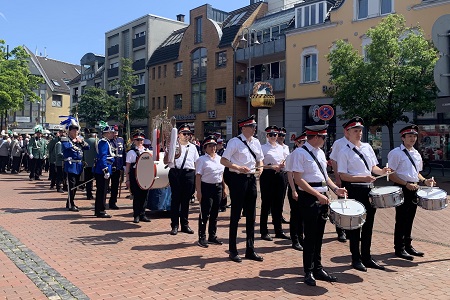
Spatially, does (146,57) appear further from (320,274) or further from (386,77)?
(320,274)

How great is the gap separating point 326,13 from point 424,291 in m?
27.2

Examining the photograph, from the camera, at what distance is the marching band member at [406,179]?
275 inches

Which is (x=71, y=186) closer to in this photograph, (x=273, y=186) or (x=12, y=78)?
(x=273, y=186)

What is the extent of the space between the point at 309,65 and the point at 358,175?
25476mm

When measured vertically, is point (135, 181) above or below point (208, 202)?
above

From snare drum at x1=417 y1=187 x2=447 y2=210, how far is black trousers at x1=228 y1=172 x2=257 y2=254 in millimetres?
2499

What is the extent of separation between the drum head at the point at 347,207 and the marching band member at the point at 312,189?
4.7 inches

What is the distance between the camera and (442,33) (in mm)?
6371

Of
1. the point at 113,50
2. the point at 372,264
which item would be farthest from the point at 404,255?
the point at 113,50

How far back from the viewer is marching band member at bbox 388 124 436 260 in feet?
23.0

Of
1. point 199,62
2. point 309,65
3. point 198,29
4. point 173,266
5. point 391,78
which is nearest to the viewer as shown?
point 173,266

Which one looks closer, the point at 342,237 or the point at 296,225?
the point at 296,225

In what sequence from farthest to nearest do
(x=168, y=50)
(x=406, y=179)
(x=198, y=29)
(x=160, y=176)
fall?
(x=168, y=50) < (x=198, y=29) < (x=160, y=176) < (x=406, y=179)

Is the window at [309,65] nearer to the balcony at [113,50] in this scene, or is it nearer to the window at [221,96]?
the window at [221,96]
